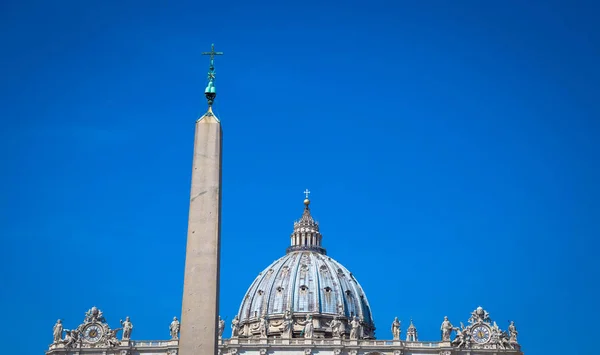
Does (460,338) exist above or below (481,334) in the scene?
below

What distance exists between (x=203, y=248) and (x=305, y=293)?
96.1 m

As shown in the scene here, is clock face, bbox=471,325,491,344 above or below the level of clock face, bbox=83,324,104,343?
below

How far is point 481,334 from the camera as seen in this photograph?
8231 centimetres

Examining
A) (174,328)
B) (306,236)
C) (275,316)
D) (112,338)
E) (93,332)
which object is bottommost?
(112,338)

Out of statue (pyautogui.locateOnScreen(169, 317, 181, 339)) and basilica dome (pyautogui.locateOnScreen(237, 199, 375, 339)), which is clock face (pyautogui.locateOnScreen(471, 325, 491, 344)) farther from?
basilica dome (pyautogui.locateOnScreen(237, 199, 375, 339))

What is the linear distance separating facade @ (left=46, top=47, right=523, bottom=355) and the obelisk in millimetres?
18

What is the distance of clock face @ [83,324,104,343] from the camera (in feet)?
270

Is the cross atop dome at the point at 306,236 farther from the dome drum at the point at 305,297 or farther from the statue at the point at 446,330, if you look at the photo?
the statue at the point at 446,330

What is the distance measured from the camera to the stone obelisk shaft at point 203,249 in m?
18.4

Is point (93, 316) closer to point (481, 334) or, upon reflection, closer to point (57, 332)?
point (57, 332)

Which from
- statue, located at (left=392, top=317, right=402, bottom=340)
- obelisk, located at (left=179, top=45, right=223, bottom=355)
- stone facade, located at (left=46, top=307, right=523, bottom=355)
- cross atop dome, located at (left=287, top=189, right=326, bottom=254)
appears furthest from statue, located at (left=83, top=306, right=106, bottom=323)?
obelisk, located at (left=179, top=45, right=223, bottom=355)

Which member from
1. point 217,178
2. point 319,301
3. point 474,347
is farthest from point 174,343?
point 217,178

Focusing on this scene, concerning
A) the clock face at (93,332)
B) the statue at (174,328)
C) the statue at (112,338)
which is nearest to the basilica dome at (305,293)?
the statue at (174,328)

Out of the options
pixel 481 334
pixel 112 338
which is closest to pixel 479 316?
pixel 481 334
